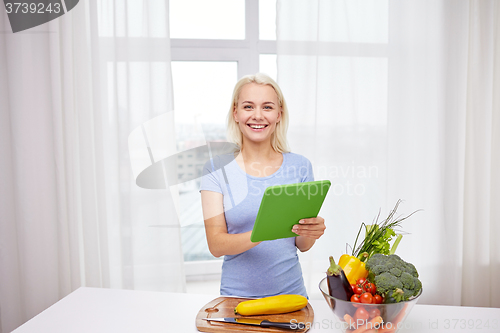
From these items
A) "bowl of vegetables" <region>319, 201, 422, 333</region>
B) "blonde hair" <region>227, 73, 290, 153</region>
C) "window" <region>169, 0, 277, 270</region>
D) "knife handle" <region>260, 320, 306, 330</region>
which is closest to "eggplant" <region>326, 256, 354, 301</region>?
"bowl of vegetables" <region>319, 201, 422, 333</region>

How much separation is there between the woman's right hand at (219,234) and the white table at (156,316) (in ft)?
0.62

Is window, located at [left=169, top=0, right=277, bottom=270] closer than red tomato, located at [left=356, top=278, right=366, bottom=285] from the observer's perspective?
No

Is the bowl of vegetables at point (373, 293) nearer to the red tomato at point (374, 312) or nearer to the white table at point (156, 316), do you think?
the red tomato at point (374, 312)

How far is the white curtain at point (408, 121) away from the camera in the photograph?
2.07 meters

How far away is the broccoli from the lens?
723 mm

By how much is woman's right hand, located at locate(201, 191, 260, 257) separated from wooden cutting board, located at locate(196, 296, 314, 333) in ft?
0.67

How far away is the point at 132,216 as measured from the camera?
2070 millimetres

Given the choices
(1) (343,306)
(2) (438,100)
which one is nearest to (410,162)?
(2) (438,100)

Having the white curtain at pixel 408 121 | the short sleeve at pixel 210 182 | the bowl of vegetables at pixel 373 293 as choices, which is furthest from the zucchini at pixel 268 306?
the white curtain at pixel 408 121

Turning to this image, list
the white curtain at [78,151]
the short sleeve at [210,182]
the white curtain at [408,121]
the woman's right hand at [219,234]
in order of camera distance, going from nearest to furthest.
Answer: the woman's right hand at [219,234], the short sleeve at [210,182], the white curtain at [78,151], the white curtain at [408,121]

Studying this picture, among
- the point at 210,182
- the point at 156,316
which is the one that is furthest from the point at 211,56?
the point at 156,316

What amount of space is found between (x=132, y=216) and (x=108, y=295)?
38.3 inches

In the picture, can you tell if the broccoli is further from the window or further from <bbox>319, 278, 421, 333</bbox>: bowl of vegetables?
the window

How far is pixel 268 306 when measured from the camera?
3.07ft
